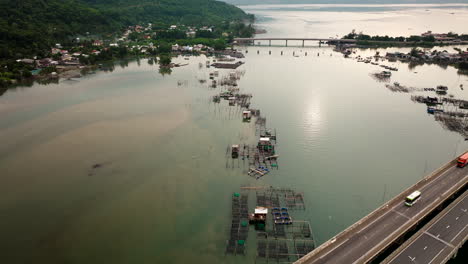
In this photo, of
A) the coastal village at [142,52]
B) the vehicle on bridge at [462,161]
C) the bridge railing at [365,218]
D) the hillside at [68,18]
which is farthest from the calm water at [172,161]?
the hillside at [68,18]

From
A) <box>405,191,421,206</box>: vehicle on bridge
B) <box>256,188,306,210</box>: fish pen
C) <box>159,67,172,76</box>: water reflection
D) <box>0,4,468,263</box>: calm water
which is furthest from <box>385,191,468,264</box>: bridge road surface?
<box>159,67,172,76</box>: water reflection

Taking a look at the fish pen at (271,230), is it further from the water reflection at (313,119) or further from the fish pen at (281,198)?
the water reflection at (313,119)

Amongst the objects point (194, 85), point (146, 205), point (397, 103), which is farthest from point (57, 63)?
point (397, 103)

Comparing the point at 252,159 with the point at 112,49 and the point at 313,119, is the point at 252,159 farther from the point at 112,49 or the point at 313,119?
the point at 112,49

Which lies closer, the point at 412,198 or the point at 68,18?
the point at 412,198

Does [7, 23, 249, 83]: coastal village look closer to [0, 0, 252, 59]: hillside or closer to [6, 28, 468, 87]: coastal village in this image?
[6, 28, 468, 87]: coastal village

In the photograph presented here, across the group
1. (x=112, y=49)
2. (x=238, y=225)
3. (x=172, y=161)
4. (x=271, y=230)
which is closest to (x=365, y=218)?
(x=271, y=230)

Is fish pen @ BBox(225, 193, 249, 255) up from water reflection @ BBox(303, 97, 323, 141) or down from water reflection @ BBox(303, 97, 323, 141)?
down
